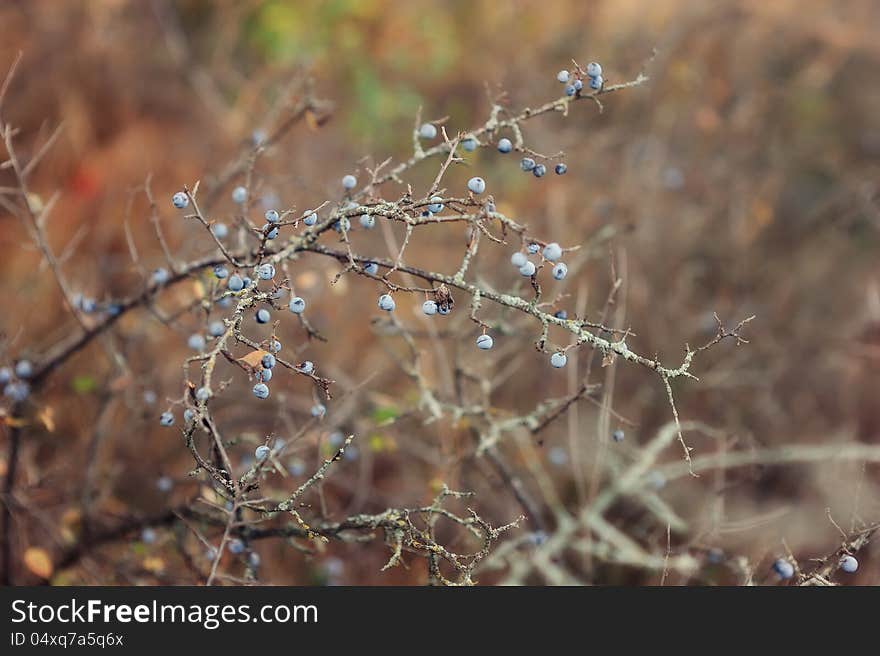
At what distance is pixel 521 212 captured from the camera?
5.06m

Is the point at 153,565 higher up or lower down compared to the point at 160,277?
lower down

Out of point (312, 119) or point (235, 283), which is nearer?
point (235, 283)

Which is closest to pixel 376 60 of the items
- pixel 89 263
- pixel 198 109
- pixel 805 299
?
pixel 198 109

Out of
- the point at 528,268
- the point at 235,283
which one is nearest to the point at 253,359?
the point at 235,283

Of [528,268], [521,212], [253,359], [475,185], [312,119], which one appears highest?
[521,212]

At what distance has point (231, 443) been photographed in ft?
7.09

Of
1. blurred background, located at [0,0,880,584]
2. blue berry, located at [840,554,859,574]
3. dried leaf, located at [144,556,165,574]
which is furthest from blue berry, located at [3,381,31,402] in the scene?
blue berry, located at [840,554,859,574]

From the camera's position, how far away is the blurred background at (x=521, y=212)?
12.2 ft

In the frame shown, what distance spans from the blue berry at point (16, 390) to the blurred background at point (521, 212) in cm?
55

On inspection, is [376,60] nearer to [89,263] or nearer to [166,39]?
[166,39]

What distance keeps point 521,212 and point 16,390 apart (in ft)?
10.7

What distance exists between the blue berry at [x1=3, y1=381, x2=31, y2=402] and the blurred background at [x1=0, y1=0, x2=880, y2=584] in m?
0.55

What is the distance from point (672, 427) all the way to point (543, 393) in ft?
4.28

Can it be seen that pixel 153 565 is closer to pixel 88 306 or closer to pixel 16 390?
pixel 16 390
